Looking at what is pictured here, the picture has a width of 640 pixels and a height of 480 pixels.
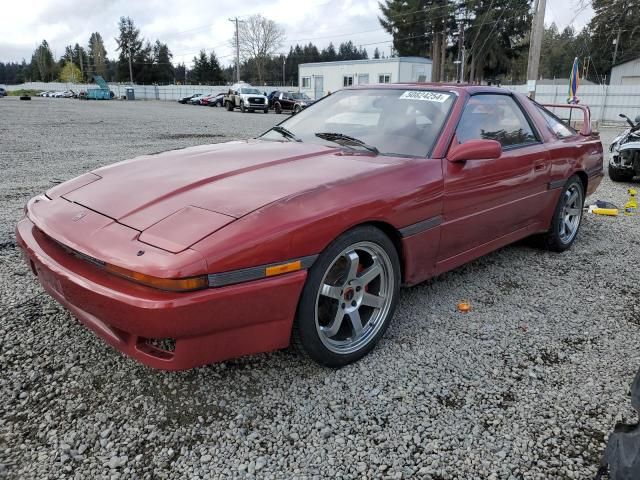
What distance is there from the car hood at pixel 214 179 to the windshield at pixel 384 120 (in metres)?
0.23

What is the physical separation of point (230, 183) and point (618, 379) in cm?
215

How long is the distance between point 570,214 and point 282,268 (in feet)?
11.2

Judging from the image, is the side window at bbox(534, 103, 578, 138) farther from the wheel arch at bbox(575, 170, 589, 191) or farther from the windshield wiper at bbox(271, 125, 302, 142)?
the windshield wiper at bbox(271, 125, 302, 142)

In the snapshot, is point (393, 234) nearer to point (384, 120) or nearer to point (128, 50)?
point (384, 120)

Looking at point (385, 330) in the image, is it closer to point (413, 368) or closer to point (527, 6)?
point (413, 368)

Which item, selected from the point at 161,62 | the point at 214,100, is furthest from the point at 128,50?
the point at 214,100

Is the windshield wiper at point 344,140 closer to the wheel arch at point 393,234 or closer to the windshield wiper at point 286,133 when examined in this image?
the windshield wiper at point 286,133

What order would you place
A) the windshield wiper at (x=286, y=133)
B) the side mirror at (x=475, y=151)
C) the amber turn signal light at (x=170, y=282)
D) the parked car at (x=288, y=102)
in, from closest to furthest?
the amber turn signal light at (x=170, y=282), the side mirror at (x=475, y=151), the windshield wiper at (x=286, y=133), the parked car at (x=288, y=102)

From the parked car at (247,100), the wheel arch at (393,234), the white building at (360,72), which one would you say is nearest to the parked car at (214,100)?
the white building at (360,72)

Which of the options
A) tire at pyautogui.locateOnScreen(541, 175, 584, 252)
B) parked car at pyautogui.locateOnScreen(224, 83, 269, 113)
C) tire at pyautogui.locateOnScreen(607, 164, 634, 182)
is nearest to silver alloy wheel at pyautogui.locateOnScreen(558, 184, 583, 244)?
tire at pyautogui.locateOnScreen(541, 175, 584, 252)

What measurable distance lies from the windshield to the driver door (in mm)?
174

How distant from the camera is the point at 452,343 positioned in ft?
9.11

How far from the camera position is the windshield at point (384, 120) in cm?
301

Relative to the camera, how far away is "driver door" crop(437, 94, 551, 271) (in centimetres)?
297
